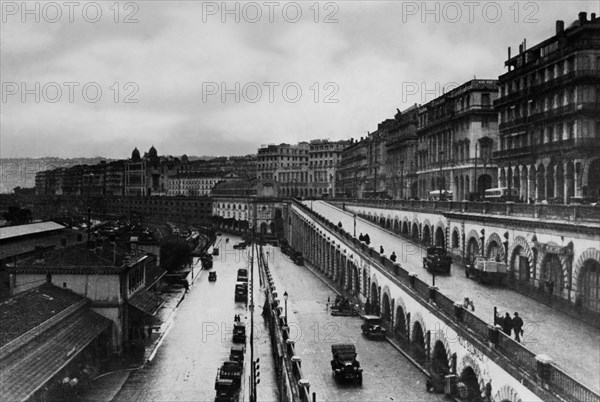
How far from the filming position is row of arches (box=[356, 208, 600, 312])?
2739 cm

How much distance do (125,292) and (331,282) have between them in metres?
30.1

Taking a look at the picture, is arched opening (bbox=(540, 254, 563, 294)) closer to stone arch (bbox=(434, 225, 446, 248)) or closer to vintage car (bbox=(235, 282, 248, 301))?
stone arch (bbox=(434, 225, 446, 248))

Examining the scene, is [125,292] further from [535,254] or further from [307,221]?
[307,221]

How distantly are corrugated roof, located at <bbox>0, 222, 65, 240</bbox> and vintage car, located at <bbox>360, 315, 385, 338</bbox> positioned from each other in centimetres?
3459

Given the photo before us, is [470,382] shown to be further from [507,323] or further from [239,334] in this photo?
[239,334]

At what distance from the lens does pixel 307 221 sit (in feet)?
293

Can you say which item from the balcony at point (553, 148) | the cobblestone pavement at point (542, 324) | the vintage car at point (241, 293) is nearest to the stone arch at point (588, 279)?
the cobblestone pavement at point (542, 324)

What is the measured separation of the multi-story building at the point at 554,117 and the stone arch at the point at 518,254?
1031 cm

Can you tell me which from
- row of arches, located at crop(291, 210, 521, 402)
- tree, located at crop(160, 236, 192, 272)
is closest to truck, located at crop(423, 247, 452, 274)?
row of arches, located at crop(291, 210, 521, 402)

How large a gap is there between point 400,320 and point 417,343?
368cm

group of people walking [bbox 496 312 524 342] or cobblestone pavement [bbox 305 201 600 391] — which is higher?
group of people walking [bbox 496 312 524 342]

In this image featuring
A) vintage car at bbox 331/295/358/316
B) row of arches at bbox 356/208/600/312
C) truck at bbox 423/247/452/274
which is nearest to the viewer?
row of arches at bbox 356/208/600/312

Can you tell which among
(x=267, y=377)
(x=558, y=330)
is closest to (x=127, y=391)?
(x=267, y=377)

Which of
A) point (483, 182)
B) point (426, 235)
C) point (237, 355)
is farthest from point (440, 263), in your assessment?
point (483, 182)
